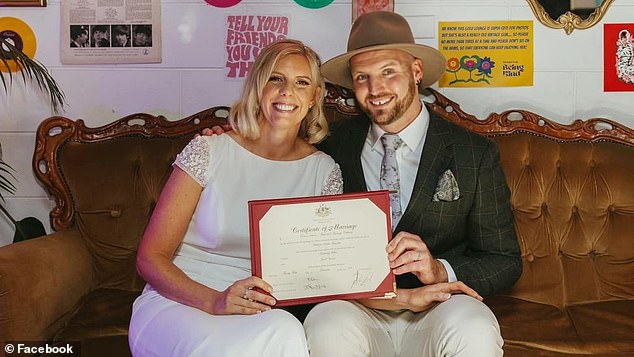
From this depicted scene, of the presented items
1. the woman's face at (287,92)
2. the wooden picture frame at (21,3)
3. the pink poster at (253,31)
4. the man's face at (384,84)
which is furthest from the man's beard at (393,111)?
the wooden picture frame at (21,3)

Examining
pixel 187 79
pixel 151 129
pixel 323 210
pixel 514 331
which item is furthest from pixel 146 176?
pixel 514 331

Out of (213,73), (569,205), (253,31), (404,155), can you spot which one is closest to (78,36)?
(213,73)

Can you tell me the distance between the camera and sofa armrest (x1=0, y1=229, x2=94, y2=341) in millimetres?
1843

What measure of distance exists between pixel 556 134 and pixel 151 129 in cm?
145

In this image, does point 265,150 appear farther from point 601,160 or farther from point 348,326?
point 601,160

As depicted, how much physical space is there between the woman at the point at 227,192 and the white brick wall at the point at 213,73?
2.33ft

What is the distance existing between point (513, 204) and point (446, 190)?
506 mm

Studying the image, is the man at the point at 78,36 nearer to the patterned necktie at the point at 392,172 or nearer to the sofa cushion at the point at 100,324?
the sofa cushion at the point at 100,324

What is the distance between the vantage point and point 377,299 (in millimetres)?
1849

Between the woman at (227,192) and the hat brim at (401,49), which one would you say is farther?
the hat brim at (401,49)

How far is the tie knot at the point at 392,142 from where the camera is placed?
6.88 ft
